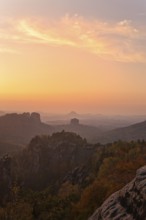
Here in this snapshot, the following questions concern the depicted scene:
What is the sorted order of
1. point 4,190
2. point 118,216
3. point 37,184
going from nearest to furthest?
point 118,216 < point 4,190 < point 37,184

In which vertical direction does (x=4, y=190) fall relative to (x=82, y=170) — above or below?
below

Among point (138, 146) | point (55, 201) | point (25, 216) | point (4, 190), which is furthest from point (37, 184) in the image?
point (25, 216)

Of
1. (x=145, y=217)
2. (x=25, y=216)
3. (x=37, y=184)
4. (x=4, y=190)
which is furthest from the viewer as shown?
(x=37, y=184)

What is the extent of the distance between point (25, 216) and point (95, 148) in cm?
13349

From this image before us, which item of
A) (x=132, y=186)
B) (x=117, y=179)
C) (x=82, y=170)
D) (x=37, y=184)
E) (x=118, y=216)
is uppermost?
(x=132, y=186)

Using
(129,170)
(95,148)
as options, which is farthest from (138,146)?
A: (129,170)

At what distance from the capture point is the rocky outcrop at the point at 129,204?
26383 mm

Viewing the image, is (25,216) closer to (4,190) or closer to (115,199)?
(115,199)

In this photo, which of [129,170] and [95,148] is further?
[95,148]

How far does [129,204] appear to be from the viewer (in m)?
28.0

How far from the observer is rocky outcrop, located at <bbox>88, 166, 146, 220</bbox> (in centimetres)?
2638

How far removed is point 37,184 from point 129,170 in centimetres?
12333

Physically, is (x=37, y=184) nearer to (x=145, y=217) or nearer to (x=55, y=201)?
(x=55, y=201)

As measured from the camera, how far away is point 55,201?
74.7 metres
